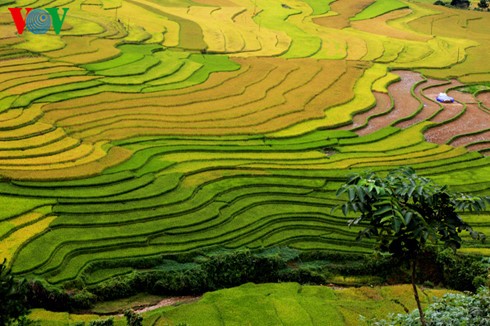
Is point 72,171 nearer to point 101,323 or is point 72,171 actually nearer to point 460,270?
point 101,323

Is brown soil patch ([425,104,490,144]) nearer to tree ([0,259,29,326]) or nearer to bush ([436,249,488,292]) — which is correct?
bush ([436,249,488,292])

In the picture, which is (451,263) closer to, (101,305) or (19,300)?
(101,305)

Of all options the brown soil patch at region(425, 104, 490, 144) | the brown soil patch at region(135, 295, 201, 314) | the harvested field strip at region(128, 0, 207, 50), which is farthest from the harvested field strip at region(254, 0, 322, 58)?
the brown soil patch at region(135, 295, 201, 314)

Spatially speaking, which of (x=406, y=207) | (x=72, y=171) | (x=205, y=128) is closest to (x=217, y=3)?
(x=205, y=128)

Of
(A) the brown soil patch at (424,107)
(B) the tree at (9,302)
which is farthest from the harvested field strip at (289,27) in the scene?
(B) the tree at (9,302)

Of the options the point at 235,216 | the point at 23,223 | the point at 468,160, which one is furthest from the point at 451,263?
the point at 23,223
